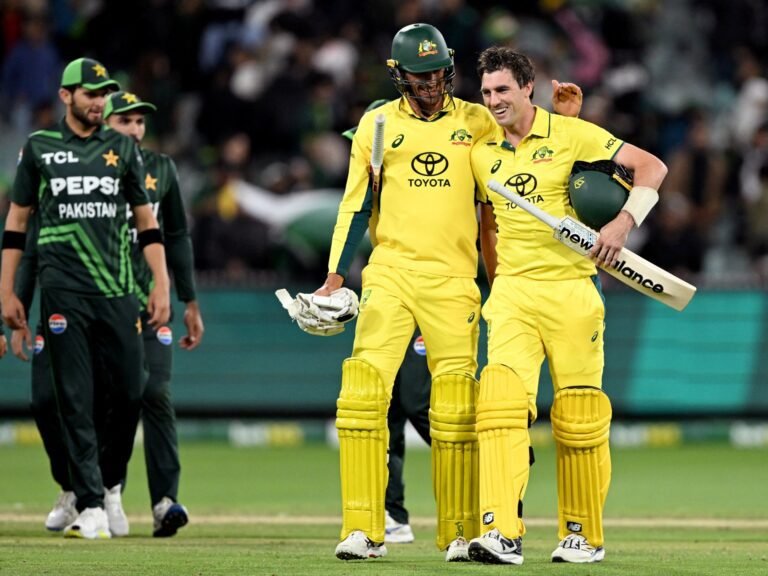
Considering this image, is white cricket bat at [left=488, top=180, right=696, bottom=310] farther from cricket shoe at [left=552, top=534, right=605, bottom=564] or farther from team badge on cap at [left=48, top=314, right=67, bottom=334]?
team badge on cap at [left=48, top=314, right=67, bottom=334]

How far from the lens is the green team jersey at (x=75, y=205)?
8836mm

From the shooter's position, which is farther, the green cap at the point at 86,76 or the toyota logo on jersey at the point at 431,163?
the green cap at the point at 86,76

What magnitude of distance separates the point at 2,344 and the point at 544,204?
11.1 feet

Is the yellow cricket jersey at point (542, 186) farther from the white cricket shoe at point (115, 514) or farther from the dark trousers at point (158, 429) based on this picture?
the white cricket shoe at point (115, 514)

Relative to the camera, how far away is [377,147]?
7.58 meters

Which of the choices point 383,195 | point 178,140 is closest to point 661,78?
point 178,140

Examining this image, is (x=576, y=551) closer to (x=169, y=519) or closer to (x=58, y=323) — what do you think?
(x=169, y=519)

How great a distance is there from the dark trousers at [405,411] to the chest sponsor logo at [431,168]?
175cm

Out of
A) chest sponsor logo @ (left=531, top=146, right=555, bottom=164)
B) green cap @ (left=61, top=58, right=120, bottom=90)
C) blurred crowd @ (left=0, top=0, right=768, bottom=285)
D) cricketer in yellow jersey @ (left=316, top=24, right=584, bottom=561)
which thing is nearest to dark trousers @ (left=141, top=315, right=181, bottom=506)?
green cap @ (left=61, top=58, right=120, bottom=90)

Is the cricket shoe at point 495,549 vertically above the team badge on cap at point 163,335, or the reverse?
the team badge on cap at point 163,335

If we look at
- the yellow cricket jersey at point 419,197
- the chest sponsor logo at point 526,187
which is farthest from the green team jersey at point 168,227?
the chest sponsor logo at point 526,187

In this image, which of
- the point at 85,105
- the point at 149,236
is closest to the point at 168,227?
the point at 149,236

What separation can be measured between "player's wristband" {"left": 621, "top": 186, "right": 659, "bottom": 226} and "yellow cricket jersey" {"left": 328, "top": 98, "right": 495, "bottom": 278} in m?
0.73

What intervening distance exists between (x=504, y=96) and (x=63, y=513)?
362cm
